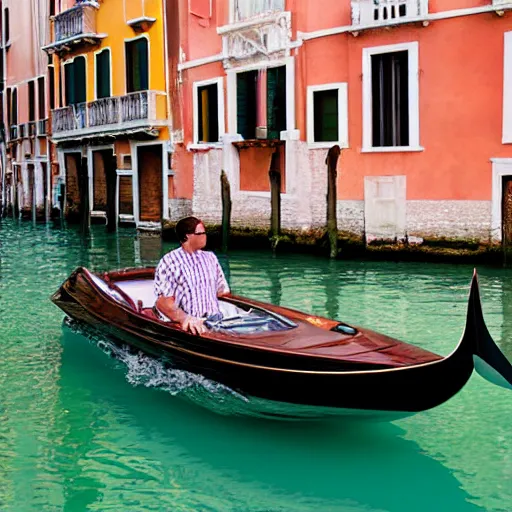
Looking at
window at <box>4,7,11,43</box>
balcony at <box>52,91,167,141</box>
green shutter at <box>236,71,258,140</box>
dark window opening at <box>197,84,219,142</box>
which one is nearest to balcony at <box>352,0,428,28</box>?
green shutter at <box>236,71,258,140</box>

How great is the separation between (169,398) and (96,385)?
71cm

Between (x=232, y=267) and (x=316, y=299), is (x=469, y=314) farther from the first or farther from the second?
(x=232, y=267)

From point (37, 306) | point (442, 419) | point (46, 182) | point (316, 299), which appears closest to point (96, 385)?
point (442, 419)

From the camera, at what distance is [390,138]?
571 inches

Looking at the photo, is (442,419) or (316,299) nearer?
(442,419)

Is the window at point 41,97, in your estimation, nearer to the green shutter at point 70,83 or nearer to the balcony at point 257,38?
the green shutter at point 70,83

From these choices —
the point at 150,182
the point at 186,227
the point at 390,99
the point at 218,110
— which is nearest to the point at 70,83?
the point at 150,182

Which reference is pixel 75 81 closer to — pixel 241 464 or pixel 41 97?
pixel 41 97

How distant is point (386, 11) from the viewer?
46.5ft

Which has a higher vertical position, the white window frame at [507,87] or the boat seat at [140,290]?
the white window frame at [507,87]

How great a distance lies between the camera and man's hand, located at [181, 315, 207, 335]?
206 inches

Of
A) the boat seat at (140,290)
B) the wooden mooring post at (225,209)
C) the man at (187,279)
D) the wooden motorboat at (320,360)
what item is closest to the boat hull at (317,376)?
the wooden motorboat at (320,360)

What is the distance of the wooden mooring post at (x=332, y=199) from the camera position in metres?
14.9

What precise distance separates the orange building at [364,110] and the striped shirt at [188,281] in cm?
857
